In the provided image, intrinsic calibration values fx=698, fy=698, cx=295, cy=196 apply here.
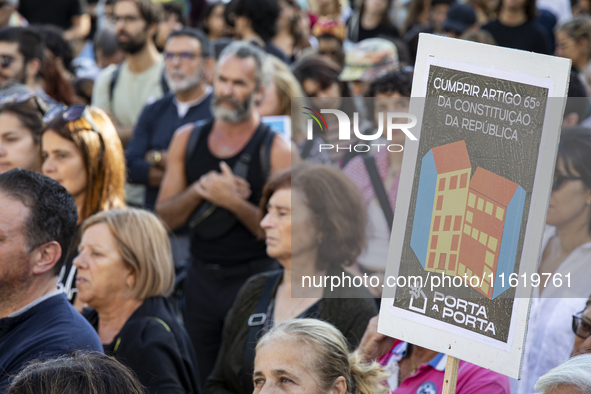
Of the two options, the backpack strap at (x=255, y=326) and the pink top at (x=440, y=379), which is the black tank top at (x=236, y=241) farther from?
the pink top at (x=440, y=379)

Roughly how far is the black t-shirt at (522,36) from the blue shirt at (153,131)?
3.14m

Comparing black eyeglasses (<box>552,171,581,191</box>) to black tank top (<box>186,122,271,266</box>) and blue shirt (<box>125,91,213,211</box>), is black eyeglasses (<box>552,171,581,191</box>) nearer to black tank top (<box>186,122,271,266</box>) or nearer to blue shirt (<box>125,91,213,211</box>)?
black tank top (<box>186,122,271,266</box>)

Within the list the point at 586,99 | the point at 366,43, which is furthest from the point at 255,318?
the point at 366,43

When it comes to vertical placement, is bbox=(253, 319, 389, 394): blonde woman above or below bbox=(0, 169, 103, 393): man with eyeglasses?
below

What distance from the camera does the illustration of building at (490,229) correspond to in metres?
1.95

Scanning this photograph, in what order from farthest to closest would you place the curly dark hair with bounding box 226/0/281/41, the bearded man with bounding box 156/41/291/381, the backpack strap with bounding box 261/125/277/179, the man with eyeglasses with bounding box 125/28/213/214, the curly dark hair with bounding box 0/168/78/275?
the curly dark hair with bounding box 226/0/281/41 < the man with eyeglasses with bounding box 125/28/213/214 < the backpack strap with bounding box 261/125/277/179 < the bearded man with bounding box 156/41/291/381 < the curly dark hair with bounding box 0/168/78/275

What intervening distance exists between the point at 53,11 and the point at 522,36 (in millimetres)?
5731

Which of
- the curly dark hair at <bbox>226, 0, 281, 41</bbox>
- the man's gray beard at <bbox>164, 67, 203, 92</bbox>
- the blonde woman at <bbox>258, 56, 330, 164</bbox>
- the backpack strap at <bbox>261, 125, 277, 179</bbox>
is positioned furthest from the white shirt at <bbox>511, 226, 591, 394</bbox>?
the curly dark hair at <bbox>226, 0, 281, 41</bbox>

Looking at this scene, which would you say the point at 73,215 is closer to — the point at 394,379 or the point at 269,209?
the point at 269,209

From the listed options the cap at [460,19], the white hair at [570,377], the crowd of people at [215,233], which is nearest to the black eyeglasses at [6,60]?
the crowd of people at [215,233]

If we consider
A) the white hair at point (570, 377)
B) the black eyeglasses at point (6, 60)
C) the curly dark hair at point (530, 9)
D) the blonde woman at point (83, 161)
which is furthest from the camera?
the curly dark hair at point (530, 9)

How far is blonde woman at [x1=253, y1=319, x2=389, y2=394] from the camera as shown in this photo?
236 cm

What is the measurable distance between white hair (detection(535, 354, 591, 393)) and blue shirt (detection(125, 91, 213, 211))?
11.3 feet

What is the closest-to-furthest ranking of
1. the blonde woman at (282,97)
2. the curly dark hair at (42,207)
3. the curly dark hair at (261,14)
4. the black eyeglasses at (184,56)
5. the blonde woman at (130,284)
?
the curly dark hair at (42,207), the blonde woman at (130,284), the blonde woman at (282,97), the black eyeglasses at (184,56), the curly dark hair at (261,14)
